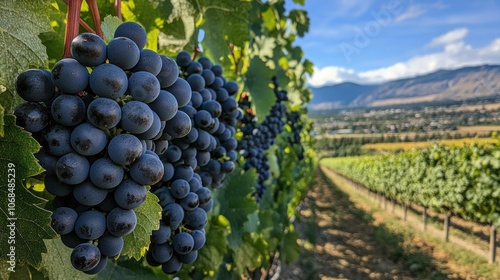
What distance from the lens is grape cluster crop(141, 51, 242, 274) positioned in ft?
4.23

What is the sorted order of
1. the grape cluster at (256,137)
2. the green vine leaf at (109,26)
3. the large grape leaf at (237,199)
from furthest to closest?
the grape cluster at (256,137)
the large grape leaf at (237,199)
the green vine leaf at (109,26)

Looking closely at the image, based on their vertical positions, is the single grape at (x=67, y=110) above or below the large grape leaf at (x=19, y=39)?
below

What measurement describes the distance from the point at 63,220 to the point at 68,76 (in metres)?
0.31

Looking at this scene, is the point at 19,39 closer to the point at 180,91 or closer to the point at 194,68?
the point at 180,91

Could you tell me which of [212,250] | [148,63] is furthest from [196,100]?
[212,250]

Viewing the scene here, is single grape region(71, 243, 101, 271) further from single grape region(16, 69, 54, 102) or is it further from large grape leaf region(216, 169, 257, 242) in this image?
large grape leaf region(216, 169, 257, 242)

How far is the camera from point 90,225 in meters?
0.83

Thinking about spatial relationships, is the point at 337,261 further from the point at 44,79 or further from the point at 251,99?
the point at 44,79

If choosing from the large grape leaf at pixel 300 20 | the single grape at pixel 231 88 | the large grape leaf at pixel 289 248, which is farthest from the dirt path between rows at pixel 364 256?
the single grape at pixel 231 88

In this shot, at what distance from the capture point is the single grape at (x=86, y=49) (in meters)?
0.79

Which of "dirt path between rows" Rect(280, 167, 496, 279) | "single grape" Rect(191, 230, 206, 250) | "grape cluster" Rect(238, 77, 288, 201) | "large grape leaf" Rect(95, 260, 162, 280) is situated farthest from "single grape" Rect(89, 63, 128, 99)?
"dirt path between rows" Rect(280, 167, 496, 279)

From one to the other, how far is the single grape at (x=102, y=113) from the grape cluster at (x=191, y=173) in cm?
28

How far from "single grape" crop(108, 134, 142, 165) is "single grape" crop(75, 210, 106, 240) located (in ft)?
0.47

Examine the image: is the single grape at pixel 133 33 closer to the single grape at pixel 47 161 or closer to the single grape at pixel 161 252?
the single grape at pixel 47 161
